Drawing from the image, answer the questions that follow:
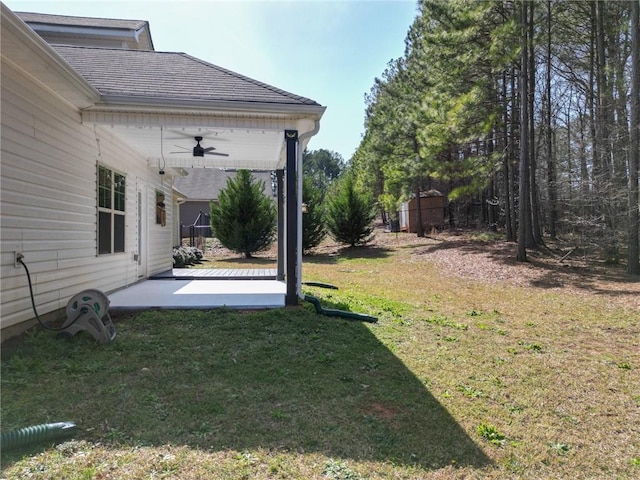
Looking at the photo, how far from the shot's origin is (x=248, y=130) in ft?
18.6

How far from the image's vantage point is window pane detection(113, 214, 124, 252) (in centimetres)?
668

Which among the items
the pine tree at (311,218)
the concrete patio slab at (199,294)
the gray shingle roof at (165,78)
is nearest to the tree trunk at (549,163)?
the pine tree at (311,218)

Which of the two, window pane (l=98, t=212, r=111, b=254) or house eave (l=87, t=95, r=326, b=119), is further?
window pane (l=98, t=212, r=111, b=254)

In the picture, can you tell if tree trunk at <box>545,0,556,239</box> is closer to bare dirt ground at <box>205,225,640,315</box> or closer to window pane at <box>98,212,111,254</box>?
bare dirt ground at <box>205,225,640,315</box>

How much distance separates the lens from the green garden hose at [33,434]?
7.35 feet

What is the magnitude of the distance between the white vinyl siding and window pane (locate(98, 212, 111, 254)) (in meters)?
0.17

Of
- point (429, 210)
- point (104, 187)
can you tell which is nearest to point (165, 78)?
point (104, 187)

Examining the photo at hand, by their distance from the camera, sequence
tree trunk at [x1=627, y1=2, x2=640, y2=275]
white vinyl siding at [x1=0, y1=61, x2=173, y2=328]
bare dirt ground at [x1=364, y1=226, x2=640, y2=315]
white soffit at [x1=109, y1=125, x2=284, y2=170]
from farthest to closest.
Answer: tree trunk at [x1=627, y1=2, x2=640, y2=275]
bare dirt ground at [x1=364, y1=226, x2=640, y2=315]
white soffit at [x1=109, y1=125, x2=284, y2=170]
white vinyl siding at [x1=0, y1=61, x2=173, y2=328]

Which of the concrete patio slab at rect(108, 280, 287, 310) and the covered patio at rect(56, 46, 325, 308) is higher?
the covered patio at rect(56, 46, 325, 308)

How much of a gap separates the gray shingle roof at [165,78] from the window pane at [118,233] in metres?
2.31

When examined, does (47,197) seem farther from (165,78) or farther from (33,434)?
(33,434)

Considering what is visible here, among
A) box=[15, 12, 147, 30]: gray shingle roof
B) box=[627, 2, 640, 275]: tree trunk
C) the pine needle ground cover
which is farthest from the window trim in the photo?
box=[627, 2, 640, 275]: tree trunk

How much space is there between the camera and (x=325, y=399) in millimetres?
3150

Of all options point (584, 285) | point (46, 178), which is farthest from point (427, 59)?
point (46, 178)
